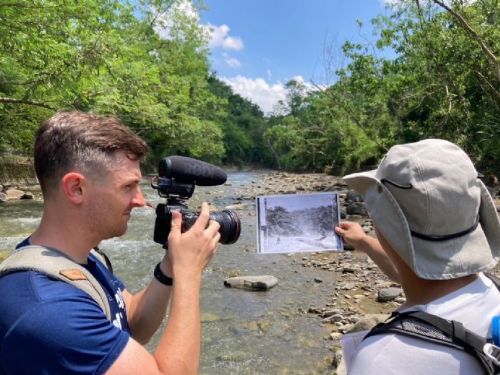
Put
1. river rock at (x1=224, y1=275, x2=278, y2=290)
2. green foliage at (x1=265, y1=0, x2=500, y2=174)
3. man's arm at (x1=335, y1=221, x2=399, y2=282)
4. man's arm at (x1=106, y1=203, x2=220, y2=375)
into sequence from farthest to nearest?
green foliage at (x1=265, y1=0, x2=500, y2=174)
river rock at (x1=224, y1=275, x2=278, y2=290)
man's arm at (x1=335, y1=221, x2=399, y2=282)
man's arm at (x1=106, y1=203, x2=220, y2=375)

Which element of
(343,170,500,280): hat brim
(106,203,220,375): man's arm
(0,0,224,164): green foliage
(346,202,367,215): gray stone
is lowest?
(346,202,367,215): gray stone

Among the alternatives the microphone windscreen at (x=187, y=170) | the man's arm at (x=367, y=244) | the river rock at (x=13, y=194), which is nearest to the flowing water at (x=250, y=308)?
the man's arm at (x=367, y=244)

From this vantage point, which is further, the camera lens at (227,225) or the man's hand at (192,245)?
the camera lens at (227,225)

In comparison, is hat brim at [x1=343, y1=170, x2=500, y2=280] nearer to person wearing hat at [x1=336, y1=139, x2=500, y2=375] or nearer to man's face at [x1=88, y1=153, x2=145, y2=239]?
person wearing hat at [x1=336, y1=139, x2=500, y2=375]

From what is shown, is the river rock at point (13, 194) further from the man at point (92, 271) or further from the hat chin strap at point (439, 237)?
the hat chin strap at point (439, 237)

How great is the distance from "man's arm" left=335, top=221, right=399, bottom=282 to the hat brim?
0.56 metres

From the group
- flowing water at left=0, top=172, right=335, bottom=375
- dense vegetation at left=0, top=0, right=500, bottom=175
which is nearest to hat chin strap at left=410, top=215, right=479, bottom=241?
flowing water at left=0, top=172, right=335, bottom=375

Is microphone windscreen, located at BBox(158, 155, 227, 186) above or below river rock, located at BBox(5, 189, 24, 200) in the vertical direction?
above

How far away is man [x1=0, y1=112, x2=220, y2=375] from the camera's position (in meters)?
1.09

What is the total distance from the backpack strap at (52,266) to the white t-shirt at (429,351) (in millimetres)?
765

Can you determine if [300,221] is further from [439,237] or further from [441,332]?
[441,332]

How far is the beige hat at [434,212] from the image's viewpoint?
1.11 metres

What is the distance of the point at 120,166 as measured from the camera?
4.73 ft

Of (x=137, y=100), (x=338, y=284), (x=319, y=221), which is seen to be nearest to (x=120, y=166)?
(x=319, y=221)
